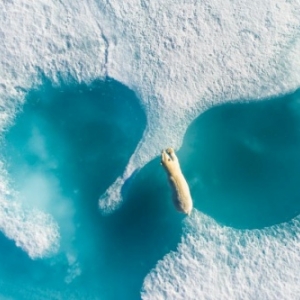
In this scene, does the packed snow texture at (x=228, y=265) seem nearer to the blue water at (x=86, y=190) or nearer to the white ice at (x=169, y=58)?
the white ice at (x=169, y=58)

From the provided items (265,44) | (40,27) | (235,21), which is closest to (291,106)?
(265,44)

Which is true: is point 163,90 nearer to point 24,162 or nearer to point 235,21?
point 235,21

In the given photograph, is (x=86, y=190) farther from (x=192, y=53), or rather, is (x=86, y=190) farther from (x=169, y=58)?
(x=192, y=53)

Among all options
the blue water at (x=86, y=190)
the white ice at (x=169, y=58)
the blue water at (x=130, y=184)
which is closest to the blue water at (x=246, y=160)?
the blue water at (x=130, y=184)

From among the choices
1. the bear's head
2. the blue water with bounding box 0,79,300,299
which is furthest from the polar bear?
the blue water with bounding box 0,79,300,299

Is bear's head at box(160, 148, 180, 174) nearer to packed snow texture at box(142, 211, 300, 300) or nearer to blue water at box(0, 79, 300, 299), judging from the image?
blue water at box(0, 79, 300, 299)

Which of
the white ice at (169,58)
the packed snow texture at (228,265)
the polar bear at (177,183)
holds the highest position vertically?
the white ice at (169,58)
